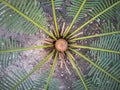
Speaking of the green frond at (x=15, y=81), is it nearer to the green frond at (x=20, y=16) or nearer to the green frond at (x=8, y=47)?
the green frond at (x=8, y=47)

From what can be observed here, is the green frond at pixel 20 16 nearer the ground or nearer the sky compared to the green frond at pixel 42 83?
nearer the sky

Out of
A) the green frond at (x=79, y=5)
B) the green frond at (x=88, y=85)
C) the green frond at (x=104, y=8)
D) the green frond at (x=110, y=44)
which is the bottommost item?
the green frond at (x=88, y=85)

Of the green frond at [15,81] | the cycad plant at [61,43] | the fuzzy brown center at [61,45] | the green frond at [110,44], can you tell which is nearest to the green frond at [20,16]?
the cycad plant at [61,43]

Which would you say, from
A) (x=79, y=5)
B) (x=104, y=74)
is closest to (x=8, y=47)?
(x=79, y=5)

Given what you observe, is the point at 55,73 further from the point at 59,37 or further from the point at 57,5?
the point at 57,5

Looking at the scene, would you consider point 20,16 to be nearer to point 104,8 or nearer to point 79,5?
point 79,5

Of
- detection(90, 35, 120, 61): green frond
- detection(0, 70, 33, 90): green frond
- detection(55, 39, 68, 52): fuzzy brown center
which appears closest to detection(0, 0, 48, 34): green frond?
detection(55, 39, 68, 52): fuzzy brown center

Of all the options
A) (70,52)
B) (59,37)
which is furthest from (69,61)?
(59,37)
